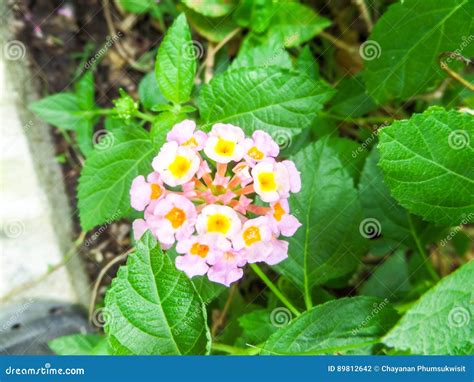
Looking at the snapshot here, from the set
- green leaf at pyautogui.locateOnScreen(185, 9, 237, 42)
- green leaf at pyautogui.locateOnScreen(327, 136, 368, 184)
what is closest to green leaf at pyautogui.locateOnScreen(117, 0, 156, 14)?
green leaf at pyautogui.locateOnScreen(185, 9, 237, 42)

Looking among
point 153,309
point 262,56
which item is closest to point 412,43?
point 262,56

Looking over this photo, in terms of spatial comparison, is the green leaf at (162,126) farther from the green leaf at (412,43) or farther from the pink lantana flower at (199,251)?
the green leaf at (412,43)

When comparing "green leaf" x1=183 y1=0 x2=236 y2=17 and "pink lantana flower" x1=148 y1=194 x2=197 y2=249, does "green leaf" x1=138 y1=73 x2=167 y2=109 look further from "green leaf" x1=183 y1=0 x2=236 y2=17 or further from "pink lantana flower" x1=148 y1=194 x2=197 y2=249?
"pink lantana flower" x1=148 y1=194 x2=197 y2=249

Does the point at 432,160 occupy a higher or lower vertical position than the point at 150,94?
lower

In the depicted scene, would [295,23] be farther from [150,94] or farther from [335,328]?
[335,328]

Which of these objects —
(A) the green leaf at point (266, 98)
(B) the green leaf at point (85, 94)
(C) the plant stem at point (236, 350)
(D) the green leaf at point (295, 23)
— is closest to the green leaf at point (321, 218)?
(A) the green leaf at point (266, 98)
